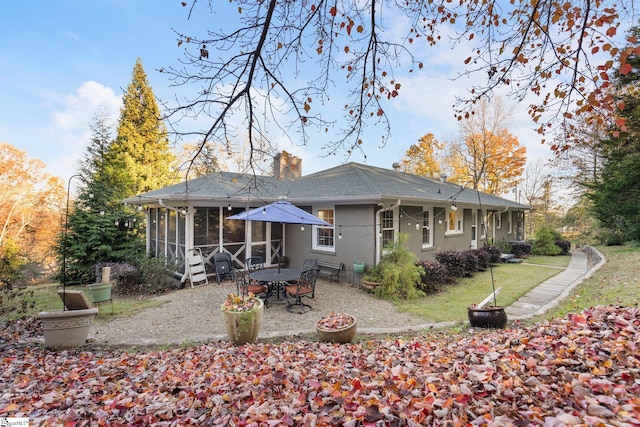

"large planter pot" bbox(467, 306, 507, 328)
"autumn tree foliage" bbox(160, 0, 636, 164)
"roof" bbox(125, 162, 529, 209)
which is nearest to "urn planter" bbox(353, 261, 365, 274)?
"roof" bbox(125, 162, 529, 209)

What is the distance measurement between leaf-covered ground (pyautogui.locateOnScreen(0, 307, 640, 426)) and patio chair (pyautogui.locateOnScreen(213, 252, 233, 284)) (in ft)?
18.3

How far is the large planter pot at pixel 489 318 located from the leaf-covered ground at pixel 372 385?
1458mm

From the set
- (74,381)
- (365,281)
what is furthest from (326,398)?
(365,281)

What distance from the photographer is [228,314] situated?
180 inches

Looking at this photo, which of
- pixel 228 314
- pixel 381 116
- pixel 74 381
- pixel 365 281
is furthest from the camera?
pixel 365 281

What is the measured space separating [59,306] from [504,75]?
1127cm

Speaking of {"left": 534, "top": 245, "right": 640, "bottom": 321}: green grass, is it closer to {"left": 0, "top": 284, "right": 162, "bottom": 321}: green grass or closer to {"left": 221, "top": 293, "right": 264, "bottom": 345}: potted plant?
{"left": 221, "top": 293, "right": 264, "bottom": 345}: potted plant

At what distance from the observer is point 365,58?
4156mm

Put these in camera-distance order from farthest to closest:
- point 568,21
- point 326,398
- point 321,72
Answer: point 321,72 → point 568,21 → point 326,398

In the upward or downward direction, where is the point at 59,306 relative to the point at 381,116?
downward

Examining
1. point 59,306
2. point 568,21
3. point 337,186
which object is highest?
point 568,21

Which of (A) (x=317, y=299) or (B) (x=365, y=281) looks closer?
(A) (x=317, y=299)

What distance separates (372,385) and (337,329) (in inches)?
83.6

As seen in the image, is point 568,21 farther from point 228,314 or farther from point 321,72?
point 228,314
